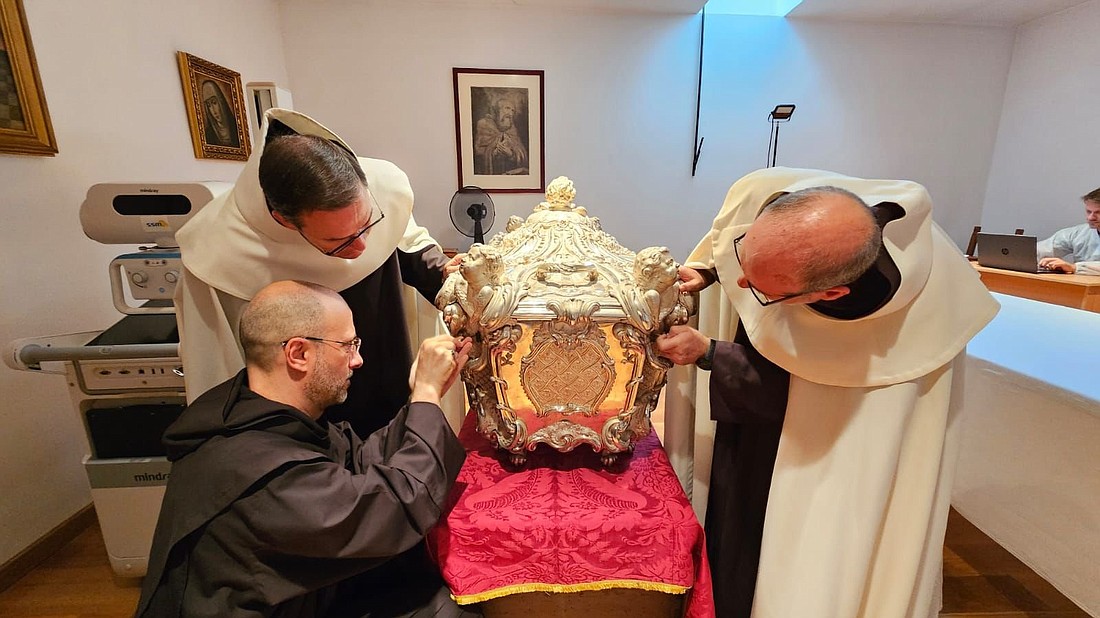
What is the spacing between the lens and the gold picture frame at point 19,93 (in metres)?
1.86

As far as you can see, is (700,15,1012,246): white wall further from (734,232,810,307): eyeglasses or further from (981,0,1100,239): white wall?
(734,232,810,307): eyeglasses

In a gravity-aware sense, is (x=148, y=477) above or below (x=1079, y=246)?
below

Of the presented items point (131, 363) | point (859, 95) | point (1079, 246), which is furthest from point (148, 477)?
point (1079, 246)

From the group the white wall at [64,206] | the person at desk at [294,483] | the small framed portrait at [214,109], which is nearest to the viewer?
the person at desk at [294,483]

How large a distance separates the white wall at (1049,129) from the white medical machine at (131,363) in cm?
639

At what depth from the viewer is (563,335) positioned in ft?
4.10

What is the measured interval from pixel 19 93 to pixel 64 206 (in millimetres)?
451

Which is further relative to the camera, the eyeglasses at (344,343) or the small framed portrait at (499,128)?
the small framed portrait at (499,128)

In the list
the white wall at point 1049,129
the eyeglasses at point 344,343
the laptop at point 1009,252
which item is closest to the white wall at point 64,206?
the eyeglasses at point 344,343

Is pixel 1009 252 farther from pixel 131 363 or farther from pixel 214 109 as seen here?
pixel 214 109

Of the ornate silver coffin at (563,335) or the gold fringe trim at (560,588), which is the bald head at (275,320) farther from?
the gold fringe trim at (560,588)

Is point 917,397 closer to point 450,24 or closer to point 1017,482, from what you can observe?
point 1017,482

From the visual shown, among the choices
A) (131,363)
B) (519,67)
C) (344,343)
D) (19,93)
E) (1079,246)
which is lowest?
(131,363)

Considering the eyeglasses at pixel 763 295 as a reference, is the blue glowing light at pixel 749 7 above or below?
above
